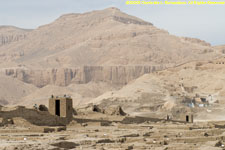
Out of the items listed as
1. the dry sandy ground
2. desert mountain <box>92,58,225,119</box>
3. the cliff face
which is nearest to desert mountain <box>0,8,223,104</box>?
the cliff face

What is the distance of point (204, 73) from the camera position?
322ft

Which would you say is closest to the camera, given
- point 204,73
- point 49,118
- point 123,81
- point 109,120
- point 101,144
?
point 101,144

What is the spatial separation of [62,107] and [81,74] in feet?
401

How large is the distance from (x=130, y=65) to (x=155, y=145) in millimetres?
133610

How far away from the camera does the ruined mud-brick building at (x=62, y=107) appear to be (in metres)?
31.8

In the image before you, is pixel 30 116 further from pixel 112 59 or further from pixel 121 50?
pixel 121 50

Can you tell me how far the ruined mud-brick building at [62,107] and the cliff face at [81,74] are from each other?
383 ft

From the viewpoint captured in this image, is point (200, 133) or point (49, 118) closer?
point (200, 133)

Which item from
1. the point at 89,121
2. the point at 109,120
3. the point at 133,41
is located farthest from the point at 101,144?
the point at 133,41

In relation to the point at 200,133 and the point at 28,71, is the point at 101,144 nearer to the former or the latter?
the point at 200,133

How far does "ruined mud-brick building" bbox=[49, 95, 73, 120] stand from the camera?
3175 cm

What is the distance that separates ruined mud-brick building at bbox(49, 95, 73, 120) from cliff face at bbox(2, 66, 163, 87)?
383ft

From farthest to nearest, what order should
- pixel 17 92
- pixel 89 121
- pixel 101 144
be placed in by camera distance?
pixel 17 92 < pixel 89 121 < pixel 101 144

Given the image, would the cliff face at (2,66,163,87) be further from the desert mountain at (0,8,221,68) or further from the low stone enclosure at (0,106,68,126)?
the low stone enclosure at (0,106,68,126)
